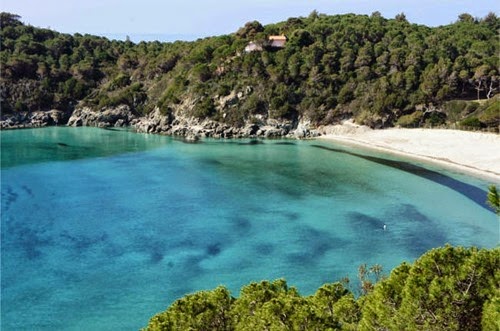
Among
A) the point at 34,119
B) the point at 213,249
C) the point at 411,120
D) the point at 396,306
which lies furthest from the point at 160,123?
the point at 396,306

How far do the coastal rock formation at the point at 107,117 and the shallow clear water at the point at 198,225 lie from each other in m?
34.3

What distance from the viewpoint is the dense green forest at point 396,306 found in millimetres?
8977

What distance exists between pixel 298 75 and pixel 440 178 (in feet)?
125

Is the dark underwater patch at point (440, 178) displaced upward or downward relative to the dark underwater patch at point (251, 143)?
downward

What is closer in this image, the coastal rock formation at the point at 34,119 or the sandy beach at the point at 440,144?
the sandy beach at the point at 440,144

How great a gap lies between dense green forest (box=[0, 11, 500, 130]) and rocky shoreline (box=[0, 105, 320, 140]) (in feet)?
3.84

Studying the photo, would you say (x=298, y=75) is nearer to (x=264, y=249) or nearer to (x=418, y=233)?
(x=418, y=233)

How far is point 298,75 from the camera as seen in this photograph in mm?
75562

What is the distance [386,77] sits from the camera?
70500mm

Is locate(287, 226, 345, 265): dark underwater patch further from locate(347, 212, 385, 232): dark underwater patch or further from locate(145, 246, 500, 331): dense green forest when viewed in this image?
locate(145, 246, 500, 331): dense green forest

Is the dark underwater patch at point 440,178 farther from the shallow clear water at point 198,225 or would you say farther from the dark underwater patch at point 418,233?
the dark underwater patch at point 418,233

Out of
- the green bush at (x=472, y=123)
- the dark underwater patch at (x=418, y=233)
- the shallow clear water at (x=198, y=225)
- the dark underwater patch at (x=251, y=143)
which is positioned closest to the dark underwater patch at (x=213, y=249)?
the shallow clear water at (x=198, y=225)

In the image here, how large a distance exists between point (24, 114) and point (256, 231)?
73.1m

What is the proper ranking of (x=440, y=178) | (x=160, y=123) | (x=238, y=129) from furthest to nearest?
(x=160, y=123)
(x=238, y=129)
(x=440, y=178)
